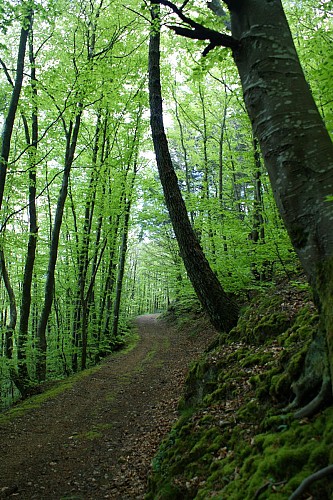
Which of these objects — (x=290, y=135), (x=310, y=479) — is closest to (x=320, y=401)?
(x=310, y=479)

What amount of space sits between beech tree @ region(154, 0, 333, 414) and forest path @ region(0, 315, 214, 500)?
12.8 ft

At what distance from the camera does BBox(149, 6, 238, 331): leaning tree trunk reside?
6.68m

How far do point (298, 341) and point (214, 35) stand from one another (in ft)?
11.7

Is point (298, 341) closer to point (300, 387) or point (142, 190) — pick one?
point (300, 387)

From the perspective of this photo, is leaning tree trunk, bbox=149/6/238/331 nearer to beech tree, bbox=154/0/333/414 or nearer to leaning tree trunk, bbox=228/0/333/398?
beech tree, bbox=154/0/333/414

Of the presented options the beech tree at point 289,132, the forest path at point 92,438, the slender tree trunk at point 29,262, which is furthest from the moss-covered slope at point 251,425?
the slender tree trunk at point 29,262

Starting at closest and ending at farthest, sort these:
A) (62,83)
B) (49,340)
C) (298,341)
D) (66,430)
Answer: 1. (298,341)
2. (66,430)
3. (62,83)
4. (49,340)

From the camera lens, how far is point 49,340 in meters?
18.6

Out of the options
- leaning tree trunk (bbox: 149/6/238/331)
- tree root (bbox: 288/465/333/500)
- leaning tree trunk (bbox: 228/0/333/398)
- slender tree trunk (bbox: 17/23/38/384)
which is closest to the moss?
slender tree trunk (bbox: 17/23/38/384)

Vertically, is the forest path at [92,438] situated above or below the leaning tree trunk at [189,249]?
below

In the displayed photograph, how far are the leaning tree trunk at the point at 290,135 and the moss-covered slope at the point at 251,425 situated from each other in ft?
2.82

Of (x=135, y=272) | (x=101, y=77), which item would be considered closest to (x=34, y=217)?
(x=101, y=77)

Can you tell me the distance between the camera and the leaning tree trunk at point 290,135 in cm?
222

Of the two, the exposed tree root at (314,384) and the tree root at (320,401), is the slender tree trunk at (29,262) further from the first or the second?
the tree root at (320,401)
